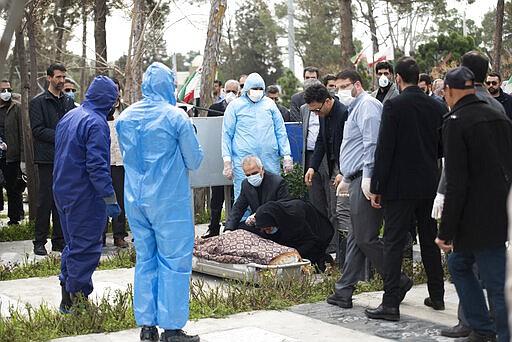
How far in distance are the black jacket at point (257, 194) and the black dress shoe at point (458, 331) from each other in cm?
331

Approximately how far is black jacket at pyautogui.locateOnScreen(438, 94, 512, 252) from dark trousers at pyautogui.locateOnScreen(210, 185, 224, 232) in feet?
20.2

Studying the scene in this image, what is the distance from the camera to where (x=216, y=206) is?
11.9m

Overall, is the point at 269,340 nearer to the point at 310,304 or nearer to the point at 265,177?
the point at 310,304

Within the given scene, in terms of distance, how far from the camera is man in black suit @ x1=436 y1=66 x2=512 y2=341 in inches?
225

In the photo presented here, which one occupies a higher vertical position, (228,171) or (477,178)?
(477,178)

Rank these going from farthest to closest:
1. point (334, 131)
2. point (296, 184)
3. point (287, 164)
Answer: point (296, 184) → point (287, 164) → point (334, 131)

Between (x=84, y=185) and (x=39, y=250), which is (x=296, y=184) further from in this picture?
(x=84, y=185)

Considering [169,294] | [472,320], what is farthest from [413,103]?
[169,294]

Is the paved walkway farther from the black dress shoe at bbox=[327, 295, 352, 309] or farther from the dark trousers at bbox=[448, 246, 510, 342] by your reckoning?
the dark trousers at bbox=[448, 246, 510, 342]

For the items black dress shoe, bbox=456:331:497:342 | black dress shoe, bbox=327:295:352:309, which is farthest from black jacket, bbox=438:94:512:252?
black dress shoe, bbox=327:295:352:309

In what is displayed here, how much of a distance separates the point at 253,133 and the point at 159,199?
448cm

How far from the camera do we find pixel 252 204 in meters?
9.57

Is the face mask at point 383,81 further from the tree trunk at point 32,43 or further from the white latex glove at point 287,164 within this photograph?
the tree trunk at point 32,43

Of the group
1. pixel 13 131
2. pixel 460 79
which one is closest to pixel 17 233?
pixel 13 131
